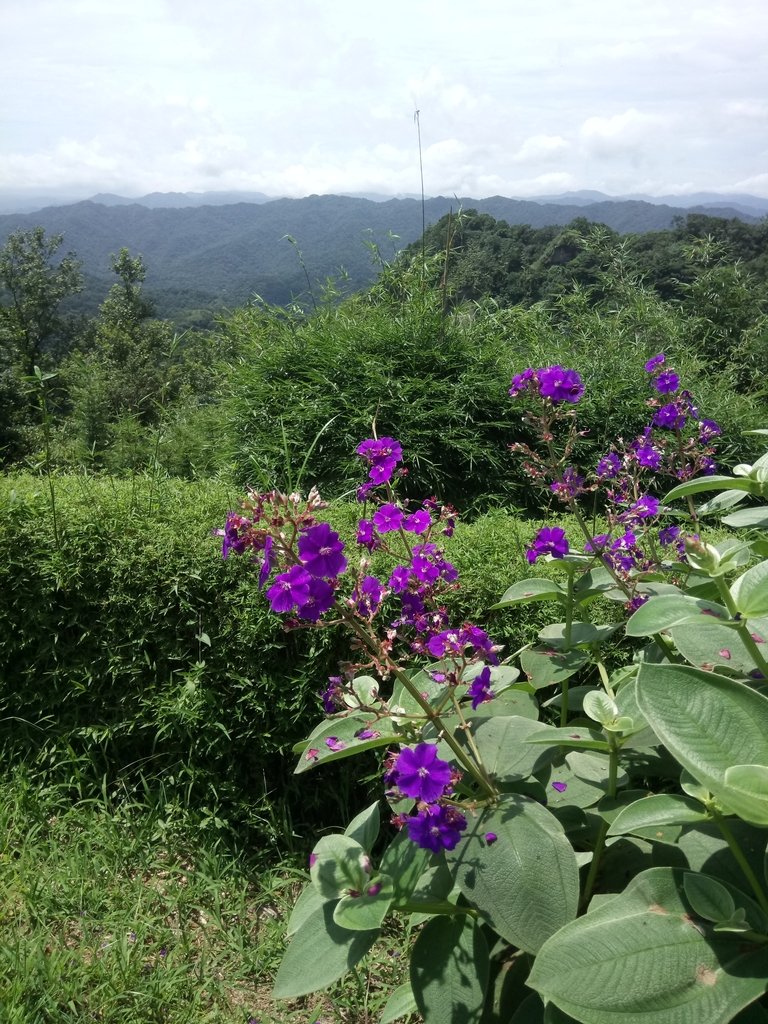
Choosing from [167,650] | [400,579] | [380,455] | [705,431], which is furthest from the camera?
[167,650]

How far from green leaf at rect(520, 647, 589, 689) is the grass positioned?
0.88 m

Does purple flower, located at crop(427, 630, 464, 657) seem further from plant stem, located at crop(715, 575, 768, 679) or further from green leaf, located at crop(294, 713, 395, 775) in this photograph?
plant stem, located at crop(715, 575, 768, 679)

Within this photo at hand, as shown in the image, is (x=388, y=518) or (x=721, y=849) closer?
(x=721, y=849)

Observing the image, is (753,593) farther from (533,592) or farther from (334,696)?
(334,696)

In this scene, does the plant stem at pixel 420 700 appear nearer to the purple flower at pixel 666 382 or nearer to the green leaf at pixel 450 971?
the green leaf at pixel 450 971

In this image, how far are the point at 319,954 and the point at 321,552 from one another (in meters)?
0.60

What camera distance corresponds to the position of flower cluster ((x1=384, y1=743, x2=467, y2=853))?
3.37 feet

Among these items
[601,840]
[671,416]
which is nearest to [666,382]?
[671,416]

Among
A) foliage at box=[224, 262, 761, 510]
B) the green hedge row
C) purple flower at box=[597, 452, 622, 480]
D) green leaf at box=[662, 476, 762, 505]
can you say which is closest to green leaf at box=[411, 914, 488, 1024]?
green leaf at box=[662, 476, 762, 505]

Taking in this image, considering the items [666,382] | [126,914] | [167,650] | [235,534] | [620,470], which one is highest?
[666,382]

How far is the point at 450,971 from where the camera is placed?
3.66 feet

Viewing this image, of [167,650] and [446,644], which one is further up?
[446,644]

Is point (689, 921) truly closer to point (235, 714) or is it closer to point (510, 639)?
point (510, 639)

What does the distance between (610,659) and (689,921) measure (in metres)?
1.14
